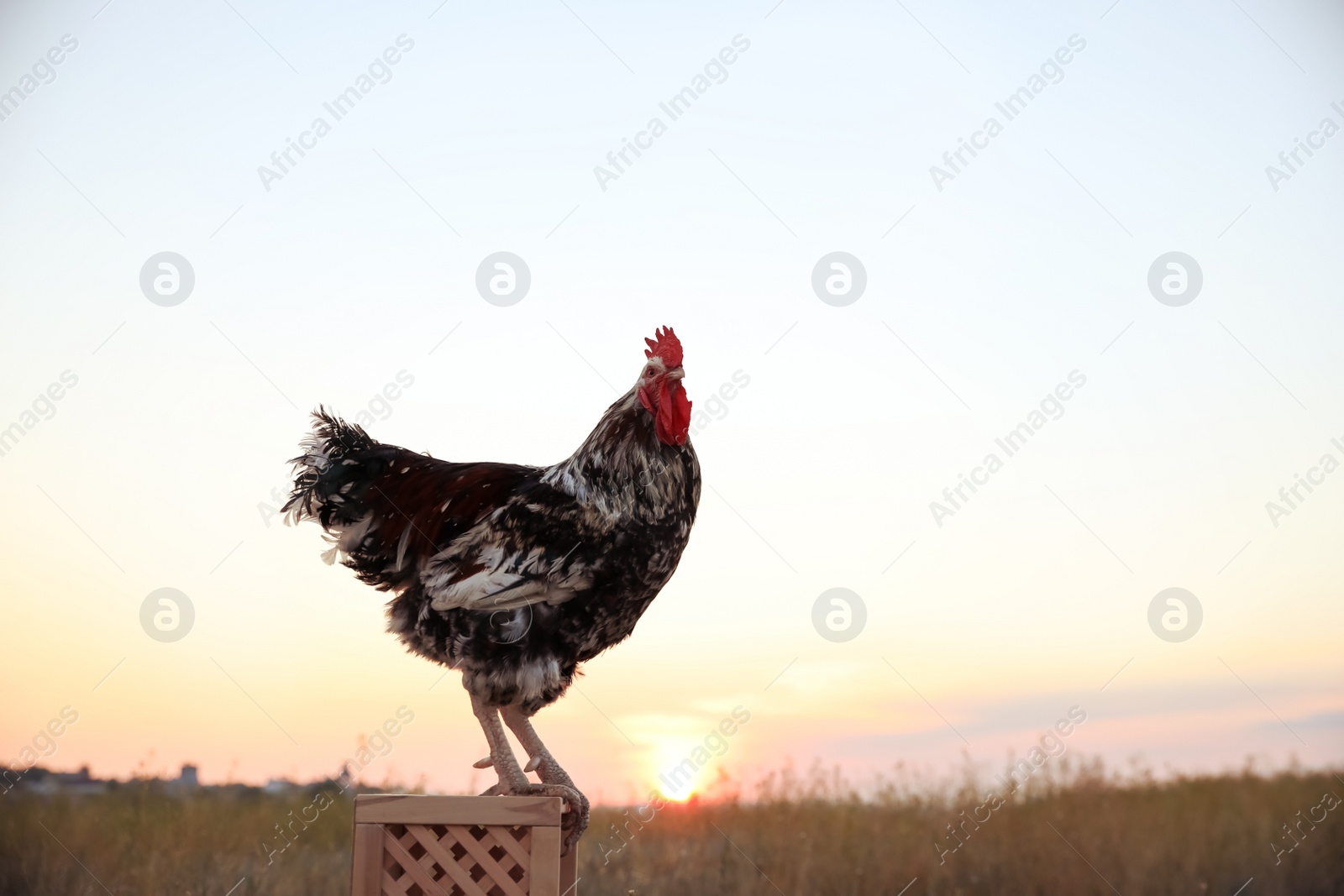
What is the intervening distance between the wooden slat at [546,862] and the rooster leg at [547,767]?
34cm

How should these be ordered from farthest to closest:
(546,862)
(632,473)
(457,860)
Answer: (632,473) → (457,860) → (546,862)

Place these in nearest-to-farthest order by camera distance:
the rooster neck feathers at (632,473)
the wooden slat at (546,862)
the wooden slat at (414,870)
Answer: the wooden slat at (546,862), the wooden slat at (414,870), the rooster neck feathers at (632,473)

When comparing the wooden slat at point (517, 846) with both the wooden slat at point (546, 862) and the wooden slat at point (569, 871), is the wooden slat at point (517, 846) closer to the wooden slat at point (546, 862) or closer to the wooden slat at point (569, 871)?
the wooden slat at point (546, 862)

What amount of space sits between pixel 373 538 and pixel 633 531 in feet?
4.27

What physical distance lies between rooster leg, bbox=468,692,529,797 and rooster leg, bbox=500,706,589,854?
0.09 m

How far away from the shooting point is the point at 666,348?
13.9 ft

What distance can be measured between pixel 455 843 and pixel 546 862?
41 centimetres

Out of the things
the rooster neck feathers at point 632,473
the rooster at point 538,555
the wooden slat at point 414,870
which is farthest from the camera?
the rooster neck feathers at point 632,473

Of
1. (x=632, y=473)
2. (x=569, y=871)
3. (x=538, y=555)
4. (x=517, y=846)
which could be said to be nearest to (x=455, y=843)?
(x=517, y=846)

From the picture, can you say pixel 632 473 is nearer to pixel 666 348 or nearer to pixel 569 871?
pixel 666 348

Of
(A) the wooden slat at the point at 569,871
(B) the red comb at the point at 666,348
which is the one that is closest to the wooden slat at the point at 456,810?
(A) the wooden slat at the point at 569,871

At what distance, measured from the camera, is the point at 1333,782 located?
270 inches

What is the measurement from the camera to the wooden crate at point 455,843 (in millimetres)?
3627

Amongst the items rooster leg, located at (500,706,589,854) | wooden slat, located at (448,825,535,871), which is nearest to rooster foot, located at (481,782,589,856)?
rooster leg, located at (500,706,589,854)
